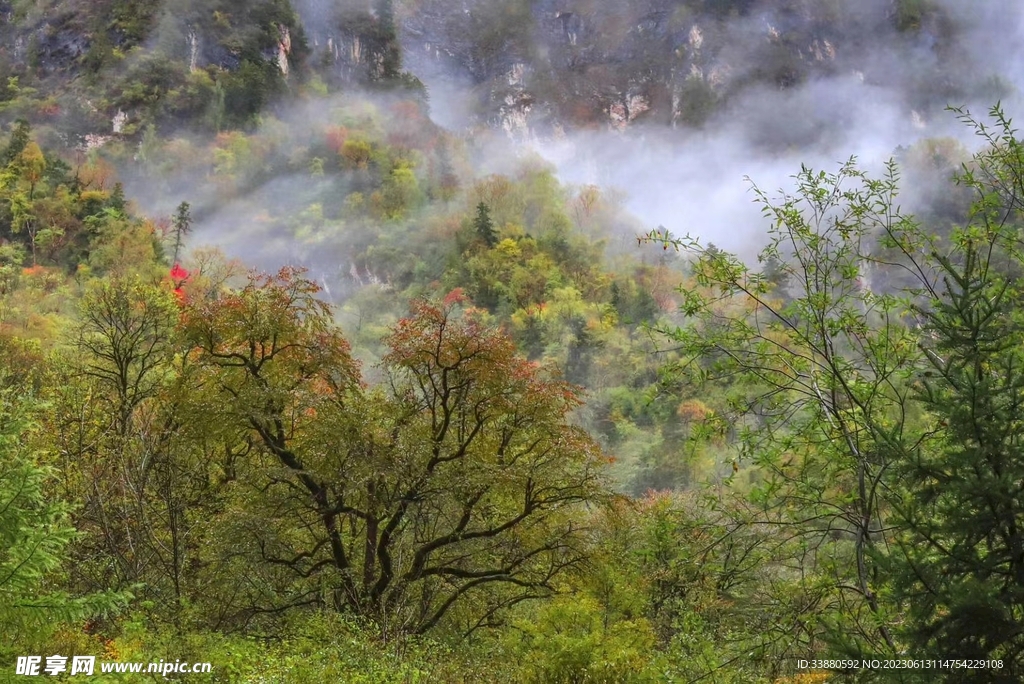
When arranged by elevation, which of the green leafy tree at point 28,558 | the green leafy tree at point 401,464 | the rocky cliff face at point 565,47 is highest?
the rocky cliff face at point 565,47

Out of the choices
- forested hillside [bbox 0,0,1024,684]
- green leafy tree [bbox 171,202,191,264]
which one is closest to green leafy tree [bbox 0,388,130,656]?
forested hillside [bbox 0,0,1024,684]

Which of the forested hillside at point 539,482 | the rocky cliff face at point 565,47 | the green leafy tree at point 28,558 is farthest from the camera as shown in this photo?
the rocky cliff face at point 565,47

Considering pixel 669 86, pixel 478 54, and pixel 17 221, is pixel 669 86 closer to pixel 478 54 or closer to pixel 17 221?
pixel 478 54

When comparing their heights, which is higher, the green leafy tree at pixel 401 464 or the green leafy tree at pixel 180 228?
the green leafy tree at pixel 180 228

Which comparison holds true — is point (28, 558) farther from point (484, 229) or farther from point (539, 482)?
point (484, 229)

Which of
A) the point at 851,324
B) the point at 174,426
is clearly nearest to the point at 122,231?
the point at 174,426

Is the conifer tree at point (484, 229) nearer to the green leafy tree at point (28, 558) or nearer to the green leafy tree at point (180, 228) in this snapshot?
the green leafy tree at point (180, 228)

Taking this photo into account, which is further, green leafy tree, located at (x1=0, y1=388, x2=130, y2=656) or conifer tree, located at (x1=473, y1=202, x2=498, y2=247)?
conifer tree, located at (x1=473, y1=202, x2=498, y2=247)

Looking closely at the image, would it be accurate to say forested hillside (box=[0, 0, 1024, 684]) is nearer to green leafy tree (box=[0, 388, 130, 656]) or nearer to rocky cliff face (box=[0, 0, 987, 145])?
green leafy tree (box=[0, 388, 130, 656])

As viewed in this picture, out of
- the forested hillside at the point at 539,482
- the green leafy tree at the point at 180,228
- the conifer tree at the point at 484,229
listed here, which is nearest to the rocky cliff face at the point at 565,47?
the green leafy tree at the point at 180,228

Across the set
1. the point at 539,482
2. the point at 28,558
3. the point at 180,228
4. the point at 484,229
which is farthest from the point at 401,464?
A: the point at 180,228

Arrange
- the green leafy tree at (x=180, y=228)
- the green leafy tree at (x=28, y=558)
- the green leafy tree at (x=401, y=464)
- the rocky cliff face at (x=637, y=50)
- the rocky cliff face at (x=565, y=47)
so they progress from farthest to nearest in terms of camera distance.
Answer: the rocky cliff face at (x=637, y=50), the rocky cliff face at (x=565, y=47), the green leafy tree at (x=180, y=228), the green leafy tree at (x=401, y=464), the green leafy tree at (x=28, y=558)

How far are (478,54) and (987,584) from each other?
336ft

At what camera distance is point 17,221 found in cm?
4906
